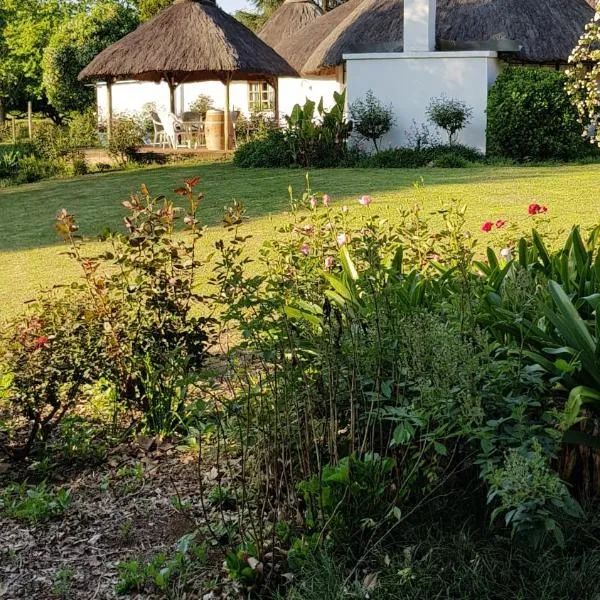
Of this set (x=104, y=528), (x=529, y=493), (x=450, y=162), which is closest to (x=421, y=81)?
(x=450, y=162)

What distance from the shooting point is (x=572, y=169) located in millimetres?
16219

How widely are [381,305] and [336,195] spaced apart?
32.0ft

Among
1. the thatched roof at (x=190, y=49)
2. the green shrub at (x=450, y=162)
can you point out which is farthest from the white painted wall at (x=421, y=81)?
the thatched roof at (x=190, y=49)

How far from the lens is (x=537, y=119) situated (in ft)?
60.0

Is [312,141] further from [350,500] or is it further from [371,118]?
[350,500]

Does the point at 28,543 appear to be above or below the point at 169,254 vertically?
below

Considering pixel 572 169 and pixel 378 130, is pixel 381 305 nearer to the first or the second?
pixel 572 169

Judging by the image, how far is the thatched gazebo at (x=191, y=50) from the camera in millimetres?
22031

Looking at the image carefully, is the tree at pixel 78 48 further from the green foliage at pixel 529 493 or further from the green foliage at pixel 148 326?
the green foliage at pixel 529 493

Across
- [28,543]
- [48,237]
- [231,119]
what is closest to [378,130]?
[231,119]

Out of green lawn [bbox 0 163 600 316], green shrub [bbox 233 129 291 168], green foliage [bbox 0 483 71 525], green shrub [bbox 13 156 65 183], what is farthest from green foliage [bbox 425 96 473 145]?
green foliage [bbox 0 483 71 525]

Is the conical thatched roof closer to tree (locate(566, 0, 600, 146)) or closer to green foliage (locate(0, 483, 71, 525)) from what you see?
tree (locate(566, 0, 600, 146))

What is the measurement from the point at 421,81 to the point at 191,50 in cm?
566

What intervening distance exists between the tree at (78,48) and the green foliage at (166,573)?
33.3 m
